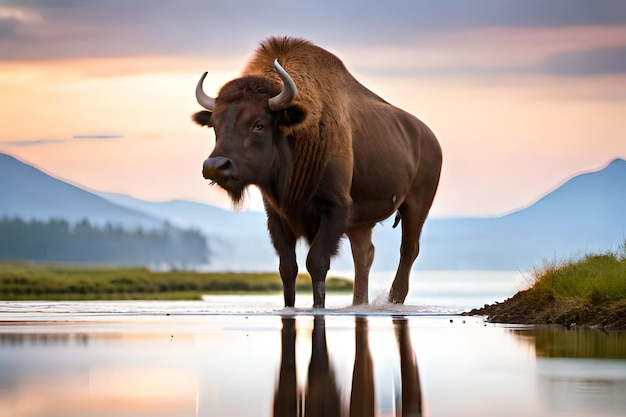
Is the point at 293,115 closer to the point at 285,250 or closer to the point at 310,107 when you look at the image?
the point at 310,107

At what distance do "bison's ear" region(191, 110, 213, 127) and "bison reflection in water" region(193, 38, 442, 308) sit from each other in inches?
0.5

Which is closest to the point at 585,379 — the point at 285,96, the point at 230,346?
the point at 230,346

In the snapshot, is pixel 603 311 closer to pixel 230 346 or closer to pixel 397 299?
pixel 230 346

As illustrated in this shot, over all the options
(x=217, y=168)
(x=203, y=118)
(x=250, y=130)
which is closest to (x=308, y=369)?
(x=217, y=168)

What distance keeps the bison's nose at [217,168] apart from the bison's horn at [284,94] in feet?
3.07

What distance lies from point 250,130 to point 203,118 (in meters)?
1.24

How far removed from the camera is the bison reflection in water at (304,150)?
14703 millimetres

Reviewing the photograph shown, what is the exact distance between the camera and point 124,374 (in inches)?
297

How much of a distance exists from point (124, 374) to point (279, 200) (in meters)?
7.91

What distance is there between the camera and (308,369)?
7.69 metres

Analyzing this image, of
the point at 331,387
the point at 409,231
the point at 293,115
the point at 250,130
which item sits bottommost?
the point at 331,387

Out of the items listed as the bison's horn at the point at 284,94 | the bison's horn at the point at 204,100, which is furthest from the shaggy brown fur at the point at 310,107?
the bison's horn at the point at 204,100

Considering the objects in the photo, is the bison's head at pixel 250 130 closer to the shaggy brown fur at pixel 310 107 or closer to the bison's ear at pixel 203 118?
the shaggy brown fur at pixel 310 107

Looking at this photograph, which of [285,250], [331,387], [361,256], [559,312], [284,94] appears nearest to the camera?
[331,387]
